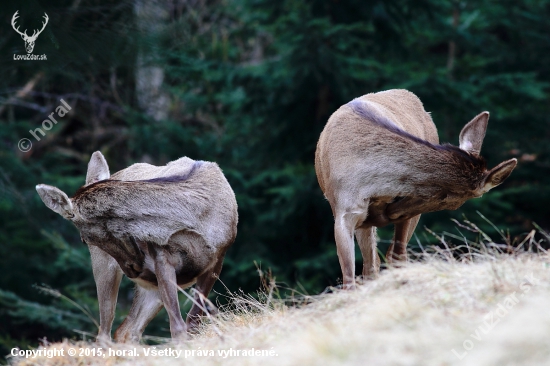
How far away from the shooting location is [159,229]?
697 cm

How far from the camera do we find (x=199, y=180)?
7.65 meters

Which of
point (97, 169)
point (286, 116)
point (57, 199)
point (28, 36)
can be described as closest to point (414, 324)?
point (57, 199)

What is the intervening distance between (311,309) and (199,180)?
7.81 ft

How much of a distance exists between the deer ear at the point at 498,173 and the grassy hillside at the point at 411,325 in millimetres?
660

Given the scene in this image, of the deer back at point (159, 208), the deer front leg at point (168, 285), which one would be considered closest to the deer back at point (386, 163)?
the deer back at point (159, 208)

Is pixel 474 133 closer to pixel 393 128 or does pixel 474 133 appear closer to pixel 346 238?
pixel 393 128

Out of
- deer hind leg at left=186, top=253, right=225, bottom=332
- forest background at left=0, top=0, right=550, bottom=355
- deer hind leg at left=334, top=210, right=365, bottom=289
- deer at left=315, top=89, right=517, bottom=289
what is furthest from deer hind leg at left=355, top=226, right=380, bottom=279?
forest background at left=0, top=0, right=550, bottom=355

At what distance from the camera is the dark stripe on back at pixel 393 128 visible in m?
6.45

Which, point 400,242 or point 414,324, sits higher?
point 414,324

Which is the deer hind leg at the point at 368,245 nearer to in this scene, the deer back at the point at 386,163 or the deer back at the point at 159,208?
the deer back at the point at 386,163

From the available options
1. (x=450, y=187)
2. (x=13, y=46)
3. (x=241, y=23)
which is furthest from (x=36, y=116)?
(x=450, y=187)

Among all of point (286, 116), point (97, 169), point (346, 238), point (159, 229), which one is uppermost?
Answer: point (97, 169)

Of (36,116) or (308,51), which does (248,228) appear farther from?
(36,116)

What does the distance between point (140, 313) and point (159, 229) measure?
1.38 meters
